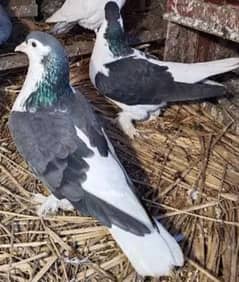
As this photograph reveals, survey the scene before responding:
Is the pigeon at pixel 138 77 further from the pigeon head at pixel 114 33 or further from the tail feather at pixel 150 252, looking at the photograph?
the tail feather at pixel 150 252

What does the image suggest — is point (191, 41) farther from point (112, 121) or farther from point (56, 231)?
point (56, 231)

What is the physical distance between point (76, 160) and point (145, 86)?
0.94 metres

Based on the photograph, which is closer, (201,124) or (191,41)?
(201,124)

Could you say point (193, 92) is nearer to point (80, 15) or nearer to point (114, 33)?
point (114, 33)

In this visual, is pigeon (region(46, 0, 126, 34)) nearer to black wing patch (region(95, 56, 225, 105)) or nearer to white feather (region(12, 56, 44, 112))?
black wing patch (region(95, 56, 225, 105))

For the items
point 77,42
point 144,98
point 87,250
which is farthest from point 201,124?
point 87,250

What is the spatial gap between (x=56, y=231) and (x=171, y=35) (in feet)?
5.19

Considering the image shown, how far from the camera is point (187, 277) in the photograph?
2.53 meters

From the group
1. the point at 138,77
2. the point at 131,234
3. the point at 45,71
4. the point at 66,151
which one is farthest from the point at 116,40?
the point at 131,234

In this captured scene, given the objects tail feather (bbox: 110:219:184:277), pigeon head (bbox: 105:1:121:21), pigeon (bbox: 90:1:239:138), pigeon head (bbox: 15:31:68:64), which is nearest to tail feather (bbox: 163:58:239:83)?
pigeon (bbox: 90:1:239:138)

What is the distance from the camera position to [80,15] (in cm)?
399

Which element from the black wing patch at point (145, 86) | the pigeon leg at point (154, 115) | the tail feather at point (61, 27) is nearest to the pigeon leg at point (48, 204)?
the black wing patch at point (145, 86)

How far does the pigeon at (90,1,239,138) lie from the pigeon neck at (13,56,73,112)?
0.64 metres

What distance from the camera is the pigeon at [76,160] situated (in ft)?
7.86
